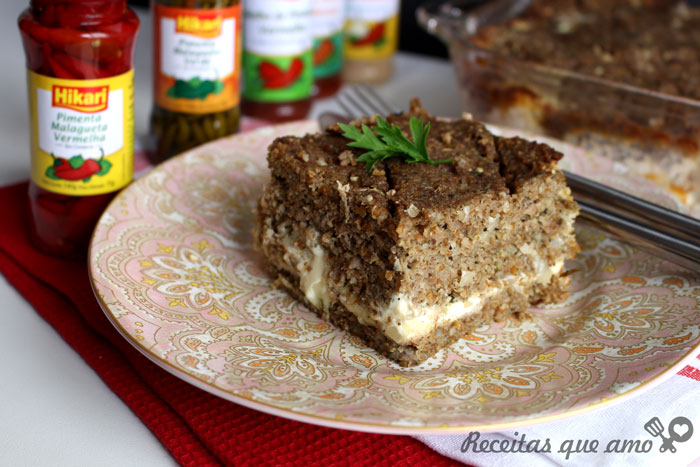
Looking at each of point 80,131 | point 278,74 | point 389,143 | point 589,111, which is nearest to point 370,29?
point 278,74

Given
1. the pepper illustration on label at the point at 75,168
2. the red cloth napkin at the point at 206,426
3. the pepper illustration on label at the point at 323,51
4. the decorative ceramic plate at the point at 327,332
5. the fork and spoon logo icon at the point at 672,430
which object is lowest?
the red cloth napkin at the point at 206,426

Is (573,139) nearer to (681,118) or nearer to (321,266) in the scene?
(681,118)

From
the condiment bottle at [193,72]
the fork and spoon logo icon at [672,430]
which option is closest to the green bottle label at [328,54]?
the condiment bottle at [193,72]

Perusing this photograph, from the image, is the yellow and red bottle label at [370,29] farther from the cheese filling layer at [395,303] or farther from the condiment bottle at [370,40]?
the cheese filling layer at [395,303]

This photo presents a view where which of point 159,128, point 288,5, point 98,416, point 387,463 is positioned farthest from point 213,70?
point 387,463

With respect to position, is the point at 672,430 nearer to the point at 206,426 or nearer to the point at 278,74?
the point at 206,426

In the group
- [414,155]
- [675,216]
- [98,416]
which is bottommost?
[98,416]
